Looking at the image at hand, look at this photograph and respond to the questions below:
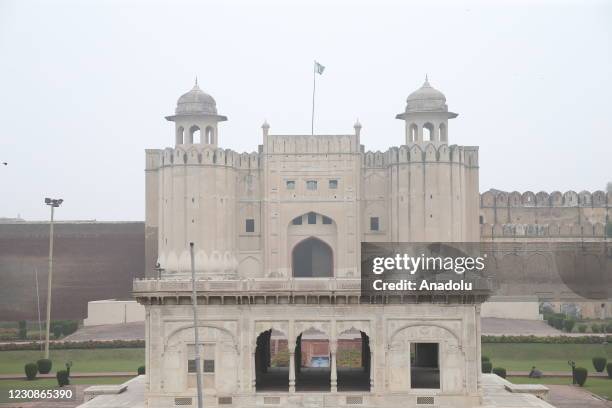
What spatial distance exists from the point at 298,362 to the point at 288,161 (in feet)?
72.3

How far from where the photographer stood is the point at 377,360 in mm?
28688

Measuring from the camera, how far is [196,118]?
5506 cm

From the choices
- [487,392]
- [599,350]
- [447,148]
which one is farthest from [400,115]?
[487,392]

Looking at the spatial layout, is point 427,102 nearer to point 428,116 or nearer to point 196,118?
point 428,116

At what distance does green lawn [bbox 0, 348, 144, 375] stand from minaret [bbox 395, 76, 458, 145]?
18609mm

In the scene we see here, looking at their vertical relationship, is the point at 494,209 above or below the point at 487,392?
above

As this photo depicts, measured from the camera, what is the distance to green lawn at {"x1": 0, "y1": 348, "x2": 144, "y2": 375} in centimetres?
4359

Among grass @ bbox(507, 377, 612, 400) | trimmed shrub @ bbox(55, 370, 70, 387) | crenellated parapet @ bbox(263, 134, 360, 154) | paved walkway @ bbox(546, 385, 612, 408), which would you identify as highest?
crenellated parapet @ bbox(263, 134, 360, 154)

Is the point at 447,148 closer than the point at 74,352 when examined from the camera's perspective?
No

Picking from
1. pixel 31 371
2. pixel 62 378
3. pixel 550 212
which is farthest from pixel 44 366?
pixel 550 212

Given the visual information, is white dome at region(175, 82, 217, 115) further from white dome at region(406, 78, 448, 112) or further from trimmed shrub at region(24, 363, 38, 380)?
trimmed shrub at region(24, 363, 38, 380)

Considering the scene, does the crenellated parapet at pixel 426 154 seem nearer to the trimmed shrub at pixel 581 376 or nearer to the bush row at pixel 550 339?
the bush row at pixel 550 339

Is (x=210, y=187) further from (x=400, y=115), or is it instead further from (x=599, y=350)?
(x=599, y=350)

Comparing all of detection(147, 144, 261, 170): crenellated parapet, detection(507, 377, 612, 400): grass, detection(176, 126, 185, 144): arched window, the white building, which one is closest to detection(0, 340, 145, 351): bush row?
the white building
